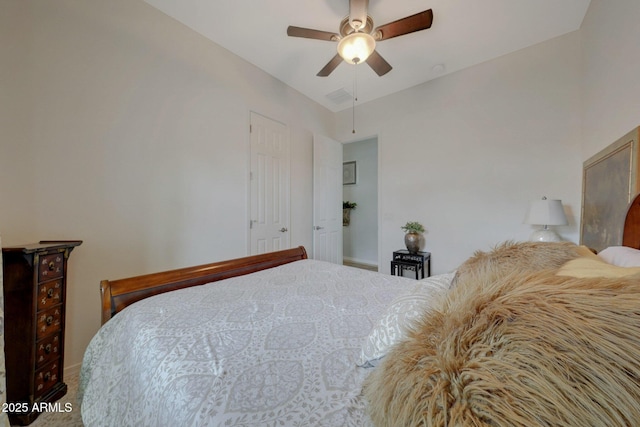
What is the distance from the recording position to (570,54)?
7.52ft

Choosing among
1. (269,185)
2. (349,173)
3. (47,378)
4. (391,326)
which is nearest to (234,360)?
(391,326)

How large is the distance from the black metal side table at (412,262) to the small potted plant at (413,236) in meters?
0.09

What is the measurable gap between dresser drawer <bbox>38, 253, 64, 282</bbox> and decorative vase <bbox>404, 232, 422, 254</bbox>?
11.1ft

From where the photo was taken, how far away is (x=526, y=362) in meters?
0.35

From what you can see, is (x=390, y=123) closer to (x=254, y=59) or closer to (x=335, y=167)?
(x=335, y=167)

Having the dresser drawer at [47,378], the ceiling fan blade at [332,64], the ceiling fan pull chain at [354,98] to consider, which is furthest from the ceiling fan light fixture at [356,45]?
the dresser drawer at [47,378]

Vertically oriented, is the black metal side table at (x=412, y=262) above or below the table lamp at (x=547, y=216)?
below

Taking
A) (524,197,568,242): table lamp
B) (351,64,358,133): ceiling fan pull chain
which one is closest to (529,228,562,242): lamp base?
(524,197,568,242): table lamp

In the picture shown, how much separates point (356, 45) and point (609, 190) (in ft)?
6.78

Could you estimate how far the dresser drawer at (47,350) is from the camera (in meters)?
1.34

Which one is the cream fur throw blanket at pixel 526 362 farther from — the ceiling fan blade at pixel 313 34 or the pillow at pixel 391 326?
the ceiling fan blade at pixel 313 34

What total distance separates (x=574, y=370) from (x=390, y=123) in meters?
3.67

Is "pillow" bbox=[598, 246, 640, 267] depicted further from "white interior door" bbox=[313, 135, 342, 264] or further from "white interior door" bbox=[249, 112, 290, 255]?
"white interior door" bbox=[313, 135, 342, 264]

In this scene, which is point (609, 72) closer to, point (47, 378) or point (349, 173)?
point (349, 173)
